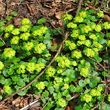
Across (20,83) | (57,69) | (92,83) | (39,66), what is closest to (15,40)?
(39,66)

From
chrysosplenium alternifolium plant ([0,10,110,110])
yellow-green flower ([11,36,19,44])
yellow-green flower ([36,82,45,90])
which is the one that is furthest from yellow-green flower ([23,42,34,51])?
yellow-green flower ([36,82,45,90])

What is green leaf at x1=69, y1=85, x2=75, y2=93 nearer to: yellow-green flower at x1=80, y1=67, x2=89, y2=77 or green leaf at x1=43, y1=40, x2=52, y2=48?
yellow-green flower at x1=80, y1=67, x2=89, y2=77

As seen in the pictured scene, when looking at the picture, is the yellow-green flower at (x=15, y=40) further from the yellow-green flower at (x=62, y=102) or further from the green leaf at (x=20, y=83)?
the yellow-green flower at (x=62, y=102)

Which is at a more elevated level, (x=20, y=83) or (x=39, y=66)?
(x=39, y=66)

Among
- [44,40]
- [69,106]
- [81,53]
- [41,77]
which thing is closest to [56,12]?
[44,40]

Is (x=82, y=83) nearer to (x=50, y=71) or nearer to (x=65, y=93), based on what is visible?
(x=65, y=93)

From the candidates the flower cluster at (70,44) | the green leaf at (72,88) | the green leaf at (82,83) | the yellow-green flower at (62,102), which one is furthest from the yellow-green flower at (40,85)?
the flower cluster at (70,44)

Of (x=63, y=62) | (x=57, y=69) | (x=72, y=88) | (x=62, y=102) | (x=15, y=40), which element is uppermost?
(x=15, y=40)

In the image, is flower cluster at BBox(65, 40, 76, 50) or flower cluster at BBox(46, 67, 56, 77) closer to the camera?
flower cluster at BBox(46, 67, 56, 77)

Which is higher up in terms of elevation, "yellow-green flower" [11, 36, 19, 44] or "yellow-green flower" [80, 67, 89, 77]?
"yellow-green flower" [11, 36, 19, 44]
